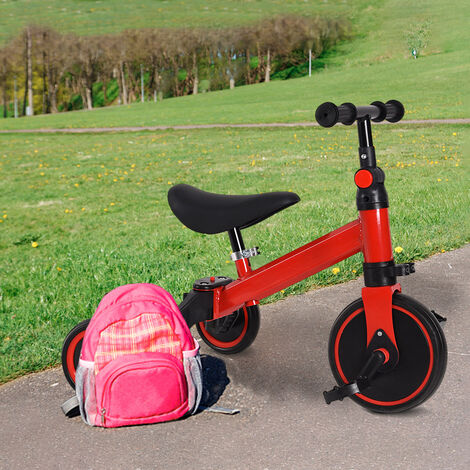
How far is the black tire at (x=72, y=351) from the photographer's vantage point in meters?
3.28

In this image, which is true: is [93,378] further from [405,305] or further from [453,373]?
[453,373]

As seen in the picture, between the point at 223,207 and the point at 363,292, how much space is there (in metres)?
0.77

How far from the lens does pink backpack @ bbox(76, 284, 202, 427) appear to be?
2.87 meters

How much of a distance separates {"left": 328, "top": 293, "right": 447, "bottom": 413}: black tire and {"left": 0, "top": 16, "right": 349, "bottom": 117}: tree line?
6393cm

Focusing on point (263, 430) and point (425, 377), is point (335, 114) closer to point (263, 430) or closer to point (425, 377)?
point (425, 377)

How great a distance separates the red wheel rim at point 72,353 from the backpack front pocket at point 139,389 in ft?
1.47

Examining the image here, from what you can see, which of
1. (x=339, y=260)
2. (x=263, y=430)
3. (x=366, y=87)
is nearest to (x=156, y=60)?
(x=366, y=87)

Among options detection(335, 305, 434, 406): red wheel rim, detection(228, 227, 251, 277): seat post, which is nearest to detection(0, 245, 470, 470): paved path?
detection(335, 305, 434, 406): red wheel rim

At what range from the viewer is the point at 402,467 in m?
2.56

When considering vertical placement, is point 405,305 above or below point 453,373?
above

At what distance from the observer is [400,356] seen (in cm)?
289

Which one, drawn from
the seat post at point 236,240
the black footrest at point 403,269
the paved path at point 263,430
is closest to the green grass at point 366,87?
the paved path at point 263,430

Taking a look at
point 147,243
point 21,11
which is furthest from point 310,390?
point 21,11

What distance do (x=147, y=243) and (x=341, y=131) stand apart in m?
14.5
